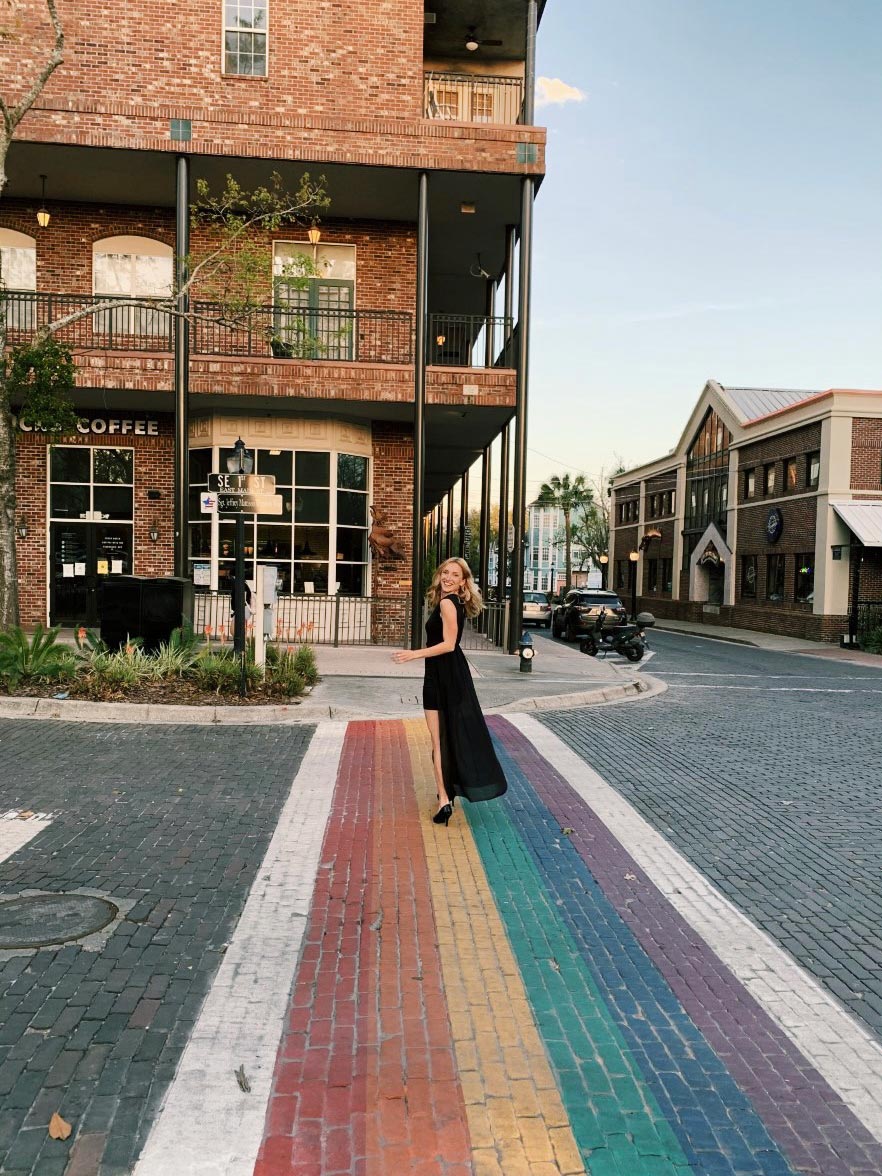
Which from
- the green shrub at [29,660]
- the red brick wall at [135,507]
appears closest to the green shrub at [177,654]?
the green shrub at [29,660]

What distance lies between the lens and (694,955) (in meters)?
4.06

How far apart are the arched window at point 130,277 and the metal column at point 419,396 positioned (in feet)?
17.7

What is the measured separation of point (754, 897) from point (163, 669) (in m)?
7.86

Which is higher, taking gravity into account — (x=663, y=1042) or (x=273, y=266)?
(x=273, y=266)

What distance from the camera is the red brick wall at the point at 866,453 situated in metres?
28.8

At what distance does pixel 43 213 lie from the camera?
691 inches

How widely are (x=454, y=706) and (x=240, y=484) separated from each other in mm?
5672

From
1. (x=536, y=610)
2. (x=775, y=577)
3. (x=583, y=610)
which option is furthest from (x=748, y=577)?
(x=583, y=610)

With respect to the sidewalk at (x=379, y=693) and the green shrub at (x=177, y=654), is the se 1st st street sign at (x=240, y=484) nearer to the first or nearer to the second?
the green shrub at (x=177, y=654)

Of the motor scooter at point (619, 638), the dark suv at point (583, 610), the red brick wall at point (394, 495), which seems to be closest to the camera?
the red brick wall at point (394, 495)

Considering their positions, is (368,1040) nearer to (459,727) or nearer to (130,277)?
(459,727)

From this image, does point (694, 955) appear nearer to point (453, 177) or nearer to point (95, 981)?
point (95, 981)

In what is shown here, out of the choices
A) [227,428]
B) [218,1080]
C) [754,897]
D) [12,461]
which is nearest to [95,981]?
[218,1080]

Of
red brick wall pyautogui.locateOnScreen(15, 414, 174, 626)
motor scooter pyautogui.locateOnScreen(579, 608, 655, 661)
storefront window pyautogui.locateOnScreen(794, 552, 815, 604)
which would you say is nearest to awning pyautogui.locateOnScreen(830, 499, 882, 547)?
storefront window pyautogui.locateOnScreen(794, 552, 815, 604)
